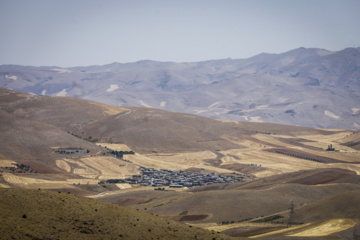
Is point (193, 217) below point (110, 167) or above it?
above

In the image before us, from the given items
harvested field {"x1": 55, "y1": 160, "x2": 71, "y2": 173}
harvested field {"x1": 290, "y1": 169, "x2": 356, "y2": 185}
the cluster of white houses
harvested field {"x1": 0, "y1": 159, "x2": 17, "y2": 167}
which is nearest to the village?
the cluster of white houses

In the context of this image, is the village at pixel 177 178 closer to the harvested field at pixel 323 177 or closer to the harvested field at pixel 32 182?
the harvested field at pixel 32 182

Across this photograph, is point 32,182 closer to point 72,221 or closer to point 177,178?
point 177,178

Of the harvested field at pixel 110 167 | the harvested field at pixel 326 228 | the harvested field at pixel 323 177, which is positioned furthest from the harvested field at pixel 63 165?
the harvested field at pixel 326 228

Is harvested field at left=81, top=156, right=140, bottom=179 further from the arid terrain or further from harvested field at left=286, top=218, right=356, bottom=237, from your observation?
harvested field at left=286, top=218, right=356, bottom=237

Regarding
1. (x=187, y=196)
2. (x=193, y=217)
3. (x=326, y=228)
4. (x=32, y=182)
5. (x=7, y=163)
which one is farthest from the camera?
(x=7, y=163)

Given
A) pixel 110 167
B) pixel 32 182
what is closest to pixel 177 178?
pixel 110 167

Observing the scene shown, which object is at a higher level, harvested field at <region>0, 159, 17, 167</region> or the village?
harvested field at <region>0, 159, 17, 167</region>

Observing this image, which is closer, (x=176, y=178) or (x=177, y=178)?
(x=177, y=178)
